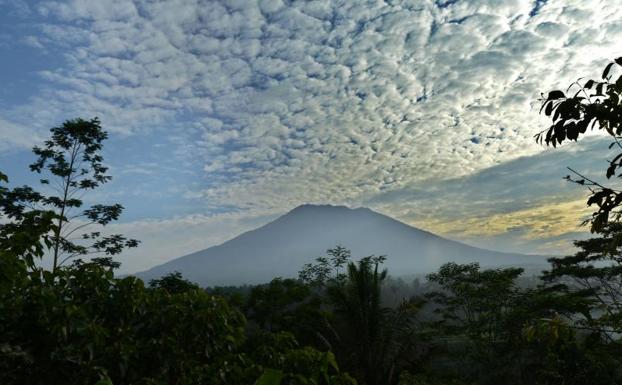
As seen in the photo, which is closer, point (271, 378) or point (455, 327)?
point (271, 378)

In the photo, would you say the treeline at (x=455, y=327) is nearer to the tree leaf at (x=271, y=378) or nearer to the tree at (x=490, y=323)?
the tree at (x=490, y=323)

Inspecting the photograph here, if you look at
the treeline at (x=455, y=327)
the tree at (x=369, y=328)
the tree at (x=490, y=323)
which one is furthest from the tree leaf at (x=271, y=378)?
the tree at (x=490, y=323)

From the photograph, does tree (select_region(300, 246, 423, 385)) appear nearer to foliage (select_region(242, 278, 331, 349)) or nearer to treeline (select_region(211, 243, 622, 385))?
treeline (select_region(211, 243, 622, 385))

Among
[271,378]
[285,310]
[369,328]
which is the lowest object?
[369,328]

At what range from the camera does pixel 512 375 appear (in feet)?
66.2

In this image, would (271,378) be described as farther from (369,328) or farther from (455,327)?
(455,327)

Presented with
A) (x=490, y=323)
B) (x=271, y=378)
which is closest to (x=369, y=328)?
(x=490, y=323)

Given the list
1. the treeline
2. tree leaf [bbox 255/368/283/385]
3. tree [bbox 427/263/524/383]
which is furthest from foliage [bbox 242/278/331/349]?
tree leaf [bbox 255/368/283/385]

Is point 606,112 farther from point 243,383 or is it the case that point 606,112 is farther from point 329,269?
point 329,269

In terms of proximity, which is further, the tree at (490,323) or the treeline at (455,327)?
the tree at (490,323)

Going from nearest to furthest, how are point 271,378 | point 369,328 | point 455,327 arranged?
point 271,378, point 369,328, point 455,327

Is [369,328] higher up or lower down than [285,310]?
lower down

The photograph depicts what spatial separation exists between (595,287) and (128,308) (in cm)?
2229

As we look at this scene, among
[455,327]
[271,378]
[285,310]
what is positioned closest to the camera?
[271,378]
